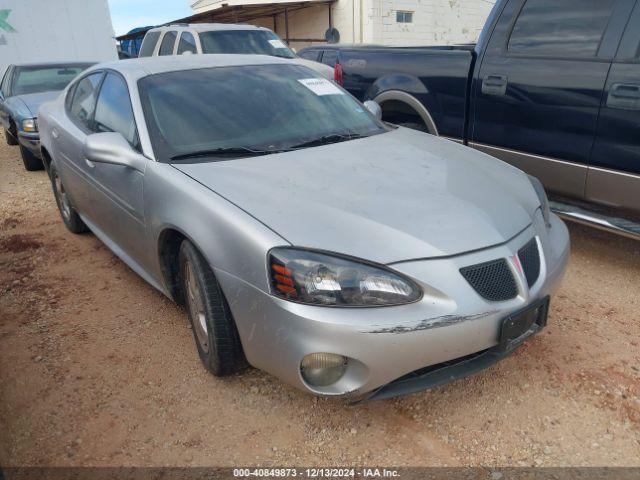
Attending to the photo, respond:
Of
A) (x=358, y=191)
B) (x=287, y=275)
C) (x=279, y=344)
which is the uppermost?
(x=358, y=191)

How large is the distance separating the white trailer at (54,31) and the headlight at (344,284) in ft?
39.6

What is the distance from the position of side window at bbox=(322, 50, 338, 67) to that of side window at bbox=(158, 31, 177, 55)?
14.0ft

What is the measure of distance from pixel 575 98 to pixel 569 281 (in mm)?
1237

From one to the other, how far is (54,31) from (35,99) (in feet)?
20.1

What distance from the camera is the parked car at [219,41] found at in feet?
28.2

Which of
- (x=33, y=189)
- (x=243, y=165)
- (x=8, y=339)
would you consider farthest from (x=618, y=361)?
(x=33, y=189)

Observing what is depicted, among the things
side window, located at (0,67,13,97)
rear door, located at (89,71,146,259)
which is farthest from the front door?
side window, located at (0,67,13,97)

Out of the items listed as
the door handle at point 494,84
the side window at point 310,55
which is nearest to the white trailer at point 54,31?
the side window at point 310,55

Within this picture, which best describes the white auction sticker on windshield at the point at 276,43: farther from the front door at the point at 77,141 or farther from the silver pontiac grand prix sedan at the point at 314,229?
the silver pontiac grand prix sedan at the point at 314,229

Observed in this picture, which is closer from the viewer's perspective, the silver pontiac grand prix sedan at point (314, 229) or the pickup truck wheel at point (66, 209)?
the silver pontiac grand prix sedan at point (314, 229)

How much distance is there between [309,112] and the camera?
3320 mm

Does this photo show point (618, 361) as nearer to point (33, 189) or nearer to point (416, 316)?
point (416, 316)

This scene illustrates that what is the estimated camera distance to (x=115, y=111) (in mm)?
3400

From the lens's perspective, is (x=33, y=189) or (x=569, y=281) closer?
(x=569, y=281)
